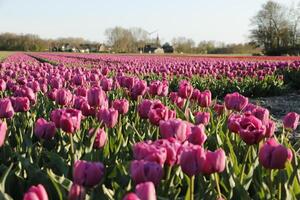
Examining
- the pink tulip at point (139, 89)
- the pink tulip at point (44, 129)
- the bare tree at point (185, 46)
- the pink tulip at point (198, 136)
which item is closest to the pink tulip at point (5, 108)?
the pink tulip at point (44, 129)

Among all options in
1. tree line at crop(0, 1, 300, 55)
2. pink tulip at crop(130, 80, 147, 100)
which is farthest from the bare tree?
pink tulip at crop(130, 80, 147, 100)

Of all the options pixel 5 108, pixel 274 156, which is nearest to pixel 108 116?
pixel 5 108

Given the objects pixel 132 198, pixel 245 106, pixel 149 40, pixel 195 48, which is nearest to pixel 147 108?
pixel 245 106

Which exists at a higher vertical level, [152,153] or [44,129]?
[152,153]

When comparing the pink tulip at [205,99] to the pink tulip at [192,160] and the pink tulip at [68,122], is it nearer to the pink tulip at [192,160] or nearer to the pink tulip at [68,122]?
the pink tulip at [68,122]

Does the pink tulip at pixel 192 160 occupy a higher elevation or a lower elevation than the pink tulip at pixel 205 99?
higher

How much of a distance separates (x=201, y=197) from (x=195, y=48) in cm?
9474

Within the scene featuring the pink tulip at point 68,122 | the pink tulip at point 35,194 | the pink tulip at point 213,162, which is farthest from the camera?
the pink tulip at point 68,122

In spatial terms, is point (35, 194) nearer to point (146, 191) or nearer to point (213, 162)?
point (146, 191)

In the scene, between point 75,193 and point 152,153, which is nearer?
point 75,193

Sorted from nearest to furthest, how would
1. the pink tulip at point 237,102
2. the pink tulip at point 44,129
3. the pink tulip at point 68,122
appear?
1. the pink tulip at point 68,122
2. the pink tulip at point 44,129
3. the pink tulip at point 237,102

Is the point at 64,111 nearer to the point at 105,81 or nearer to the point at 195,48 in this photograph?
the point at 105,81

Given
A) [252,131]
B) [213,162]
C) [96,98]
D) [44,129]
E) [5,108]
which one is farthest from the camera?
[96,98]

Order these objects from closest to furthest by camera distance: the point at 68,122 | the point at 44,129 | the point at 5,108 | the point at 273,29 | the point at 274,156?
the point at 274,156
the point at 68,122
the point at 44,129
the point at 5,108
the point at 273,29
